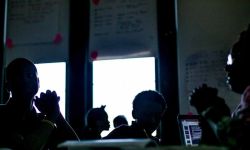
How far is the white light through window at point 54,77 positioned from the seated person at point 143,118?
1.60 m

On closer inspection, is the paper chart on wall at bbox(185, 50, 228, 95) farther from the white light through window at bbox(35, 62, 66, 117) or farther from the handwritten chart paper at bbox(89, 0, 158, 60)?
the white light through window at bbox(35, 62, 66, 117)

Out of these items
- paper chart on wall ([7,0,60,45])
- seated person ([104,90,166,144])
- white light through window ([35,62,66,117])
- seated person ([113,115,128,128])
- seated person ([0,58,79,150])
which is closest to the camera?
seated person ([0,58,79,150])

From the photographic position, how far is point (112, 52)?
3.20 metres

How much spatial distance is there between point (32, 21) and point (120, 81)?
967 mm

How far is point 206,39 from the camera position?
3.00 metres

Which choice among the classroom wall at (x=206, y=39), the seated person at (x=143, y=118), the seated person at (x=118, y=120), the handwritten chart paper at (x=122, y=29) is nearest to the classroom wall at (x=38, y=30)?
the handwritten chart paper at (x=122, y=29)

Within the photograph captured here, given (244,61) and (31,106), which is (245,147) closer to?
(244,61)

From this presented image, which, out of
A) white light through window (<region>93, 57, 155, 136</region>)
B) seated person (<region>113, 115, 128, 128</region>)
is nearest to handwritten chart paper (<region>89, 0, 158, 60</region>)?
white light through window (<region>93, 57, 155, 136</region>)

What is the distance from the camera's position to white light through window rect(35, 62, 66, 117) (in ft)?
10.7

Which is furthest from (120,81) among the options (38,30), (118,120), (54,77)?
(38,30)

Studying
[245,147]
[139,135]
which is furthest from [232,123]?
[139,135]

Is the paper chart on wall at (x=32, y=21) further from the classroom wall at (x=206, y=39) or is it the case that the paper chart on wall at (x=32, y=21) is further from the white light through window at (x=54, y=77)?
the classroom wall at (x=206, y=39)

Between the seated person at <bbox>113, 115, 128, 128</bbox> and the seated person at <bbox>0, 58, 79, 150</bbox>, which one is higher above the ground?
the seated person at <bbox>0, 58, 79, 150</bbox>

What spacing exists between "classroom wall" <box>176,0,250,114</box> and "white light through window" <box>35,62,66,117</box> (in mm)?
960
